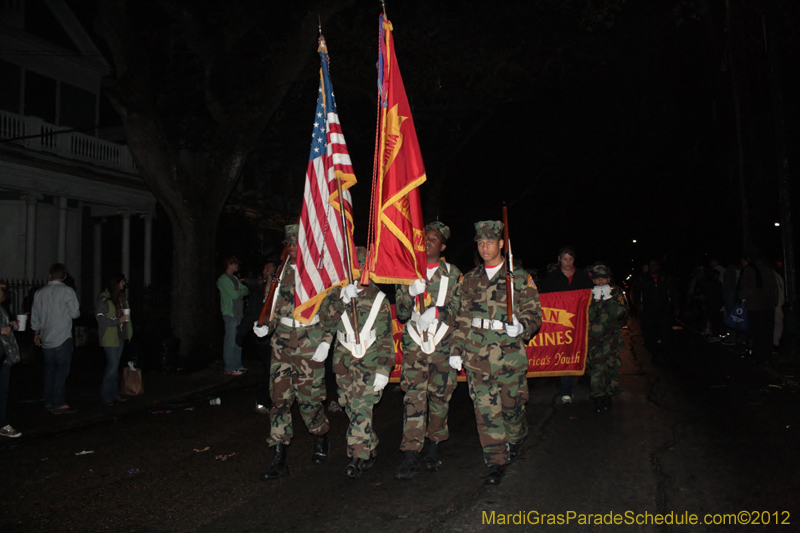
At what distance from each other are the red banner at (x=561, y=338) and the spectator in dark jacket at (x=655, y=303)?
3378 mm

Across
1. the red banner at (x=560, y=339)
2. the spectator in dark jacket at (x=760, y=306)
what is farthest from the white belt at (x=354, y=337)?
the spectator in dark jacket at (x=760, y=306)

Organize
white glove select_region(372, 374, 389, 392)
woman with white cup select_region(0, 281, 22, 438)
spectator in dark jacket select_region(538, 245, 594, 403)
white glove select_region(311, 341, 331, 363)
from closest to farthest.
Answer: white glove select_region(372, 374, 389, 392), white glove select_region(311, 341, 331, 363), woman with white cup select_region(0, 281, 22, 438), spectator in dark jacket select_region(538, 245, 594, 403)

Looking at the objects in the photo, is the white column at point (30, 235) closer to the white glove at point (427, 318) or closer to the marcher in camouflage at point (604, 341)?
the marcher in camouflage at point (604, 341)

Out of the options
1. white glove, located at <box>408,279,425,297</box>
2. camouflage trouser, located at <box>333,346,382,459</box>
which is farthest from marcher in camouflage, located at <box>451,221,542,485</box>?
camouflage trouser, located at <box>333,346,382,459</box>

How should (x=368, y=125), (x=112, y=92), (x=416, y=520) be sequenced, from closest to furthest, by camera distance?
(x=416, y=520) → (x=112, y=92) → (x=368, y=125)

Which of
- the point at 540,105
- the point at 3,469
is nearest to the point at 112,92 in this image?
the point at 3,469

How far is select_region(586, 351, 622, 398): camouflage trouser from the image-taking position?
305 inches

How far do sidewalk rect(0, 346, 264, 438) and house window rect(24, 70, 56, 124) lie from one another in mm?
7518

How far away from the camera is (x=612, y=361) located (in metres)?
8.00

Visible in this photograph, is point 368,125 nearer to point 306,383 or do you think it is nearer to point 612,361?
point 612,361

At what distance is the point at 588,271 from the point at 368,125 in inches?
612

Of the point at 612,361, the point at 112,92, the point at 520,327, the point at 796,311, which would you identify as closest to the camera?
the point at 520,327

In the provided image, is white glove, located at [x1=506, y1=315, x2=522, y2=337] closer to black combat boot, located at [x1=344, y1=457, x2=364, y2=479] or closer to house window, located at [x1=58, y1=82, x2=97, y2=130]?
black combat boot, located at [x1=344, y1=457, x2=364, y2=479]

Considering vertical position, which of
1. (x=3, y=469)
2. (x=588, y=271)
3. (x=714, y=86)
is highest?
(x=714, y=86)
